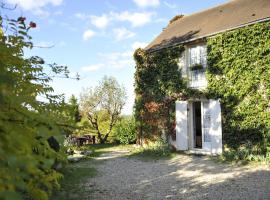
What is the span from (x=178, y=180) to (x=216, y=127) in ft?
16.5

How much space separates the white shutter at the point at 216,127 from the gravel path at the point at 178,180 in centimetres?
98

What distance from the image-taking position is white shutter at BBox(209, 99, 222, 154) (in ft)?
44.6

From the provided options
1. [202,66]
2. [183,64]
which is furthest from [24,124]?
[183,64]

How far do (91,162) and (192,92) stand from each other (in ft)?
18.7

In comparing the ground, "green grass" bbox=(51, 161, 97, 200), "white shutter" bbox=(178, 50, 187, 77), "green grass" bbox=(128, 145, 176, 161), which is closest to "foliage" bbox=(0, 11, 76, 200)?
"green grass" bbox=(51, 161, 97, 200)

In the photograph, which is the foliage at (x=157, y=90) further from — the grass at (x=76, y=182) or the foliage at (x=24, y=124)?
the foliage at (x=24, y=124)

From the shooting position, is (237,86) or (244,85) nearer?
(244,85)

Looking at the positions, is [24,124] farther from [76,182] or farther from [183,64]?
[183,64]

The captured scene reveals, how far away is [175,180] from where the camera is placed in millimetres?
9461

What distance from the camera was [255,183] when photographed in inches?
342

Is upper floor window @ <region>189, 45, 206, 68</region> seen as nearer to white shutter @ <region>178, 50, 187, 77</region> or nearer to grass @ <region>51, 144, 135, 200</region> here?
white shutter @ <region>178, 50, 187, 77</region>

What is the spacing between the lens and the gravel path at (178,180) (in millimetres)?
7789

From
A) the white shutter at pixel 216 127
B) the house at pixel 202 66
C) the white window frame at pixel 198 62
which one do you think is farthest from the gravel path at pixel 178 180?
the white window frame at pixel 198 62

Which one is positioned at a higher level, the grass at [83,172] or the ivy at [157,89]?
the ivy at [157,89]
